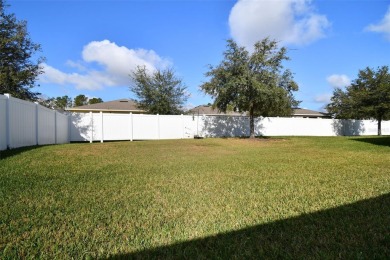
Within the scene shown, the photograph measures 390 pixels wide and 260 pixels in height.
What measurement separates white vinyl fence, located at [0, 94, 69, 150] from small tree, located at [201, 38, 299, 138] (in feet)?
35.0

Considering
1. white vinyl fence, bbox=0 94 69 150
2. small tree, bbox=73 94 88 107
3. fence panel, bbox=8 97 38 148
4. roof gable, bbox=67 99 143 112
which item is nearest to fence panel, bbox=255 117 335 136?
roof gable, bbox=67 99 143 112

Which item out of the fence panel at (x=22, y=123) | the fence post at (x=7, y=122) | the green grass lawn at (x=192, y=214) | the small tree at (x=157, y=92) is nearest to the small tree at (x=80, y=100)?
the small tree at (x=157, y=92)

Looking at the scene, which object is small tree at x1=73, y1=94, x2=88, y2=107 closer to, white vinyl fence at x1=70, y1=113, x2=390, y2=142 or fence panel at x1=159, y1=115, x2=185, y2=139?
white vinyl fence at x1=70, y1=113, x2=390, y2=142

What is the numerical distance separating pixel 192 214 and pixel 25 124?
31.9ft

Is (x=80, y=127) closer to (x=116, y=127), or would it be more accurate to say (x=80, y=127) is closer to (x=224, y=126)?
(x=116, y=127)

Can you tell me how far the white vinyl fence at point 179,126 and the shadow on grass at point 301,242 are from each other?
18979 mm

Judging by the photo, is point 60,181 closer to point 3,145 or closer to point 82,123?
point 3,145

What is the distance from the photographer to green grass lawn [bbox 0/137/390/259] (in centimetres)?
294

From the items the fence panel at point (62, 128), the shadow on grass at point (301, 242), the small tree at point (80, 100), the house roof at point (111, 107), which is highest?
the small tree at point (80, 100)

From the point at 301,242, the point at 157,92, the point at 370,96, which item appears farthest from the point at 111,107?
the point at 301,242

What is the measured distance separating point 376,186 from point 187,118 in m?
19.8

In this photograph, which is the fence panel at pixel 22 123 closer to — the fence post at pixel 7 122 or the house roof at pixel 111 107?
the fence post at pixel 7 122

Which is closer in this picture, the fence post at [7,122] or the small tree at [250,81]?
the fence post at [7,122]

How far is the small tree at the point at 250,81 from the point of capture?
20516mm
